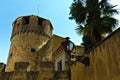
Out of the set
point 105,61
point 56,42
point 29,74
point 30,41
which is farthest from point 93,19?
point 30,41

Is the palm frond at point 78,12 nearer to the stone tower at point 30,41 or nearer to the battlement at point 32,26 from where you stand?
the stone tower at point 30,41

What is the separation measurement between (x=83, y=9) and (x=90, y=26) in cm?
125

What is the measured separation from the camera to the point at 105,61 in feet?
27.0

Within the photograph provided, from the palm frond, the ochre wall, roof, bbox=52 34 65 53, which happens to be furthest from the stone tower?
the ochre wall

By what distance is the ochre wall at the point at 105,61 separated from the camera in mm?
7664

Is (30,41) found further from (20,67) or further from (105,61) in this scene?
(105,61)

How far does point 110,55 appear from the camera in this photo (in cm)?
800

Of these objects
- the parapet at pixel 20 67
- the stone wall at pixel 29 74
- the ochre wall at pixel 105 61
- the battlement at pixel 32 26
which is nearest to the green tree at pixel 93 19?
the ochre wall at pixel 105 61

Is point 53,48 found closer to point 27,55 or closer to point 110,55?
point 27,55

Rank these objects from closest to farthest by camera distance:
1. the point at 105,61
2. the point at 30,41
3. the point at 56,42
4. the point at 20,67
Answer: the point at 105,61
the point at 20,67
the point at 56,42
the point at 30,41

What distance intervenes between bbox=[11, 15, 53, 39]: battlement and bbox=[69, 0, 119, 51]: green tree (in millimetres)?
13555

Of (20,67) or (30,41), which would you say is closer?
(20,67)

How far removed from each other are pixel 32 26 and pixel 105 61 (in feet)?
61.2

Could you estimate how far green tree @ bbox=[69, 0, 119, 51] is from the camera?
37.8ft
